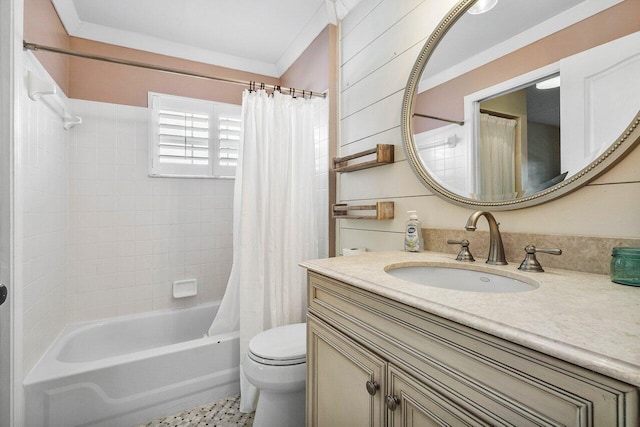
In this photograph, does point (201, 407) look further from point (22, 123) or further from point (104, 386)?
point (22, 123)

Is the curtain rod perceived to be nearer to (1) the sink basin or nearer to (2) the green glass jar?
(1) the sink basin

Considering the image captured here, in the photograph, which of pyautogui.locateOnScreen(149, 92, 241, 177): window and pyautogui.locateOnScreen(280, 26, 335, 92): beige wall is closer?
pyautogui.locateOnScreen(280, 26, 335, 92): beige wall

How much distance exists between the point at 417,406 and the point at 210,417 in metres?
1.49

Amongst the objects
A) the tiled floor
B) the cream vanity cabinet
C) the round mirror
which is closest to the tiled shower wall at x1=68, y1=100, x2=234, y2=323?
the tiled floor

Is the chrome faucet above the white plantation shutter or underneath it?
underneath

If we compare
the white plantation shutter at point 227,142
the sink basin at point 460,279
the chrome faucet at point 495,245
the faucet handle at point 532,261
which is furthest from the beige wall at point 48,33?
the faucet handle at point 532,261

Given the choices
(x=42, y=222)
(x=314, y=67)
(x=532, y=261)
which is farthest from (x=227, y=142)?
(x=532, y=261)

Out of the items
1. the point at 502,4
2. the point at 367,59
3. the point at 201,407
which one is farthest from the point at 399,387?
the point at 367,59

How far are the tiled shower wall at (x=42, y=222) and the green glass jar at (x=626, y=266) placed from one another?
6.80 ft

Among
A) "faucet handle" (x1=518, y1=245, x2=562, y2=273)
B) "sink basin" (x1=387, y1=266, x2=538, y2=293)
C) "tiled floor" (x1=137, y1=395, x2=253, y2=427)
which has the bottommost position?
"tiled floor" (x1=137, y1=395, x2=253, y2=427)

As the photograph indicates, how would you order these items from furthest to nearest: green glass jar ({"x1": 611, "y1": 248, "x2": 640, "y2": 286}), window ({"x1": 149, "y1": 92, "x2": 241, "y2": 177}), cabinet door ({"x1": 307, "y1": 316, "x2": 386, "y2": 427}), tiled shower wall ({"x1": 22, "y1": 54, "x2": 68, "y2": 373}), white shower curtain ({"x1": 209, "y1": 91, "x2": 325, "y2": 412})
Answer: window ({"x1": 149, "y1": 92, "x2": 241, "y2": 177}) < white shower curtain ({"x1": 209, "y1": 91, "x2": 325, "y2": 412}) < tiled shower wall ({"x1": 22, "y1": 54, "x2": 68, "y2": 373}) < cabinet door ({"x1": 307, "y1": 316, "x2": 386, "y2": 427}) < green glass jar ({"x1": 611, "y1": 248, "x2": 640, "y2": 286})

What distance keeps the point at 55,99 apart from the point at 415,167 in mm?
2056

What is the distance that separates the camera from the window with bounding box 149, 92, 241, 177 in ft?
7.96

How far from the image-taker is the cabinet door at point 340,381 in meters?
0.81
